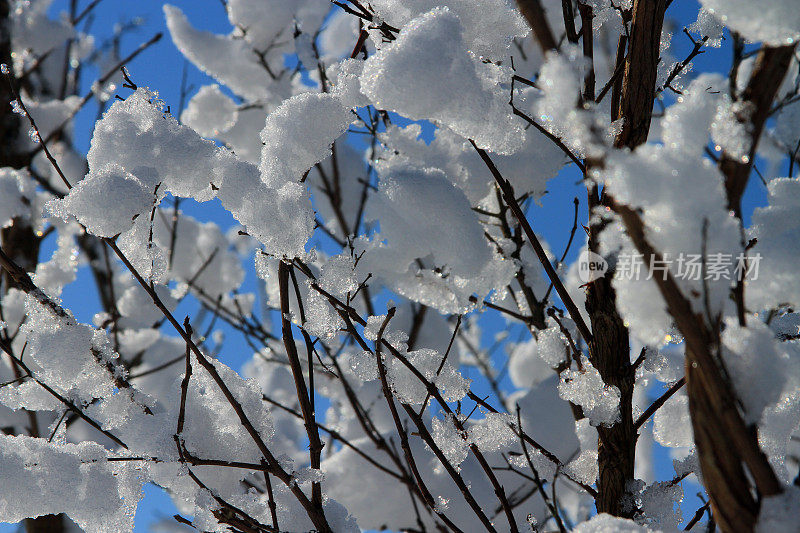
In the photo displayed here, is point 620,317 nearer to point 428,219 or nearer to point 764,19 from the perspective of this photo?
point 428,219

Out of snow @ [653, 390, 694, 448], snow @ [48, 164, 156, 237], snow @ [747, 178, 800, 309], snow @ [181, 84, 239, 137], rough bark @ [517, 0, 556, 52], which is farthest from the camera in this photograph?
snow @ [181, 84, 239, 137]

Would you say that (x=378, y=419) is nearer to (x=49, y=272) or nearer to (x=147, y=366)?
(x=49, y=272)

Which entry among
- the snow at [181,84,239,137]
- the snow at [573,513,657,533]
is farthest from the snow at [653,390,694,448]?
the snow at [181,84,239,137]

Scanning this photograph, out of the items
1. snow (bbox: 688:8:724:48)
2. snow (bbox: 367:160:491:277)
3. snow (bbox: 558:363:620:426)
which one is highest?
snow (bbox: 688:8:724:48)

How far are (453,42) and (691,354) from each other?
0.57 metres

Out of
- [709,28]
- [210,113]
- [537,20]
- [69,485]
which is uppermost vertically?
[210,113]

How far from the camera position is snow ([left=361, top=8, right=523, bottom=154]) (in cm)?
82

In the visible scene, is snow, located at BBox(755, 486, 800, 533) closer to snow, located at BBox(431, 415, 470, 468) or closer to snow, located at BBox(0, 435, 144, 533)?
snow, located at BBox(431, 415, 470, 468)

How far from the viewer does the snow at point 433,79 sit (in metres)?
0.82

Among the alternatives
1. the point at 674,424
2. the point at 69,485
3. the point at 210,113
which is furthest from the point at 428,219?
A: the point at 210,113

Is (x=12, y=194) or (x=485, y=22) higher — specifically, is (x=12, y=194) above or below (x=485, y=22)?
above

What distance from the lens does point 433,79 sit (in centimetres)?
82

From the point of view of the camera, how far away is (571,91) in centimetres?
56

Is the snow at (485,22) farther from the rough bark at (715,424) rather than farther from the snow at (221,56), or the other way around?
the snow at (221,56)
